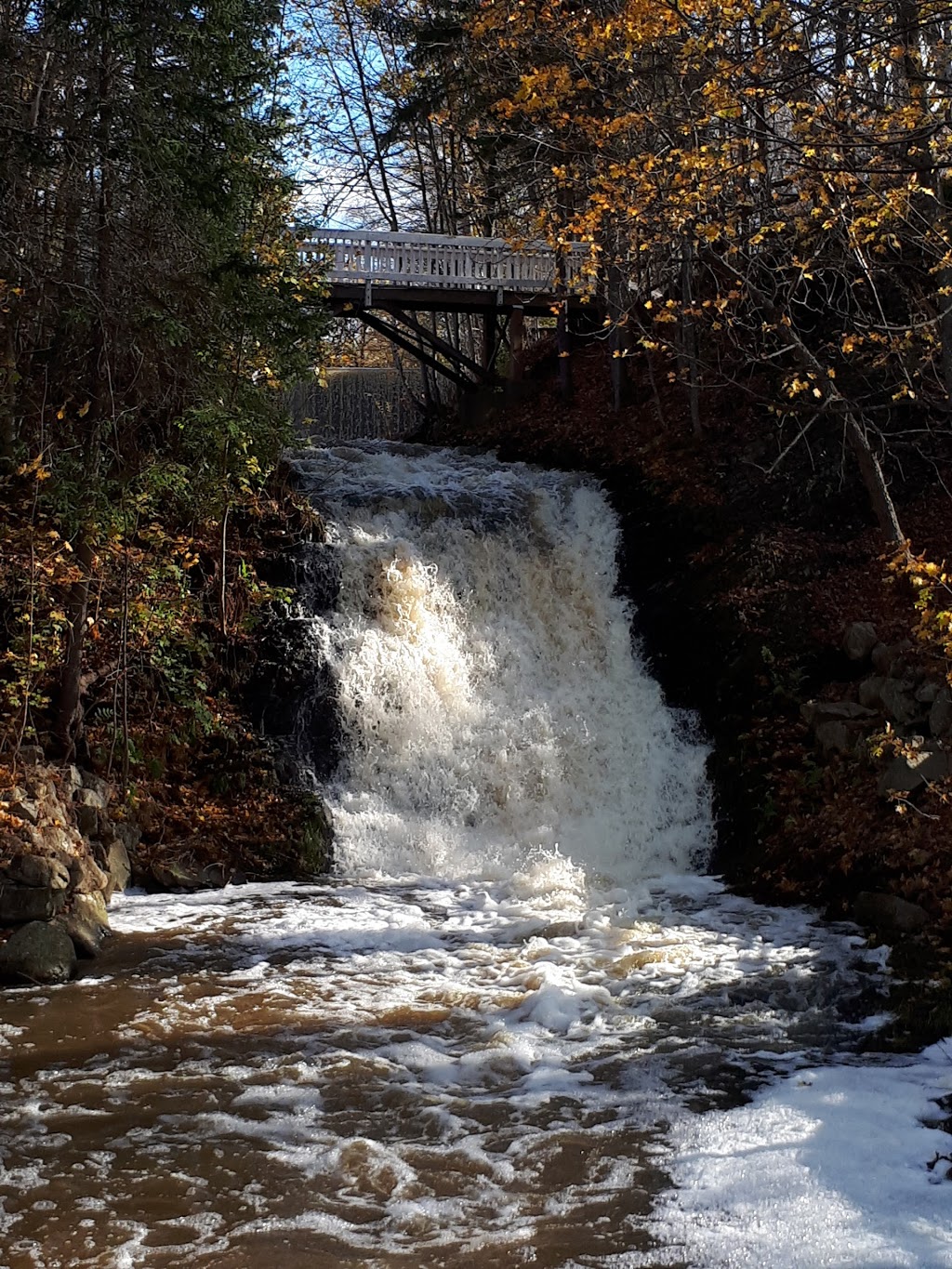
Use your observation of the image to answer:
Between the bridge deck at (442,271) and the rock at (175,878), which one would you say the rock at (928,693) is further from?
the bridge deck at (442,271)

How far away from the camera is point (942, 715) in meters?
9.18

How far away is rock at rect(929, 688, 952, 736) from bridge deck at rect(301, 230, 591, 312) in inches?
375

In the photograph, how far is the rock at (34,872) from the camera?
25.2 feet

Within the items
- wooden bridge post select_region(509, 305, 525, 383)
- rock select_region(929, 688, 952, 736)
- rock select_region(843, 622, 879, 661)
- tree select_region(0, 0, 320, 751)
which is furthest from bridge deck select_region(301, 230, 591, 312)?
rock select_region(929, 688, 952, 736)

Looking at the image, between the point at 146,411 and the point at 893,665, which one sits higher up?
the point at 146,411

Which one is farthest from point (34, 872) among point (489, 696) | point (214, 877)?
point (489, 696)

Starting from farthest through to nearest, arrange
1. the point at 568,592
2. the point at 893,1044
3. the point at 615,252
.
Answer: the point at 615,252 < the point at 568,592 < the point at 893,1044

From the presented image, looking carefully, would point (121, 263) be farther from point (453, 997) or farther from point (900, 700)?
point (900, 700)

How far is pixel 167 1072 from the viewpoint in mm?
5758

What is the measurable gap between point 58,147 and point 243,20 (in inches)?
93.0

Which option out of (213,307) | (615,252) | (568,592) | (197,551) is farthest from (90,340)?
(615,252)

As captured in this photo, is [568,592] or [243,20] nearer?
[243,20]

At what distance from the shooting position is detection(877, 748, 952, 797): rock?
29.1 feet

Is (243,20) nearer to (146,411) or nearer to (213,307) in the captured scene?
(213,307)
